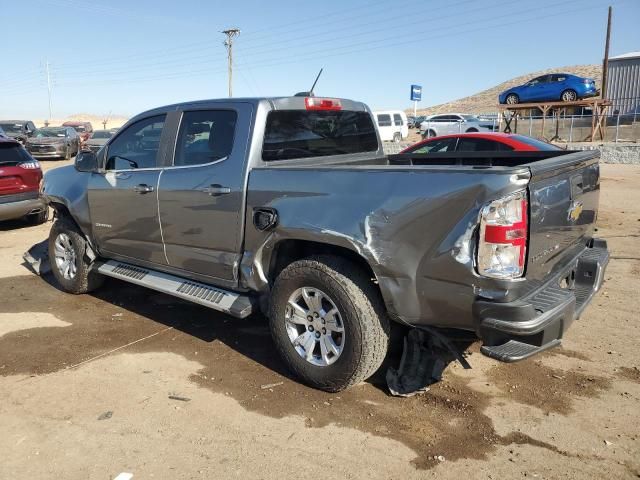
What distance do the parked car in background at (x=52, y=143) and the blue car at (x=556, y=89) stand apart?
854 inches

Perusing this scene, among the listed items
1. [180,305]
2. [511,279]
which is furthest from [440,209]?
[180,305]

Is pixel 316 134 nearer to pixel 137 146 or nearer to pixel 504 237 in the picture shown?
pixel 137 146

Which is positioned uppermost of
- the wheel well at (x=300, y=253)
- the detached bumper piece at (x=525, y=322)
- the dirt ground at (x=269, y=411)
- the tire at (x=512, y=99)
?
the tire at (x=512, y=99)

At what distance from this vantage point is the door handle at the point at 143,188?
470 cm

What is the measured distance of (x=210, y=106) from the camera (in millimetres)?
4477

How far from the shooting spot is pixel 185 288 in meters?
4.55

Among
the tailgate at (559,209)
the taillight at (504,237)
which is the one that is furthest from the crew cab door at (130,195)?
the tailgate at (559,209)

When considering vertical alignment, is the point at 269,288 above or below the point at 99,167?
below

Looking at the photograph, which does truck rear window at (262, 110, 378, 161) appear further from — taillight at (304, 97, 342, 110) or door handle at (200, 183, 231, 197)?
door handle at (200, 183, 231, 197)

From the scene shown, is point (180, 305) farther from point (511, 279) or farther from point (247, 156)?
point (511, 279)

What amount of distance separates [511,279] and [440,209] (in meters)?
0.53

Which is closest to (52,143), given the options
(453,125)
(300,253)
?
(453,125)

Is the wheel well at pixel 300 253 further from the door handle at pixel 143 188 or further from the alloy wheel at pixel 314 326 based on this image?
the door handle at pixel 143 188

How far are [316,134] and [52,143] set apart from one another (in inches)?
919
